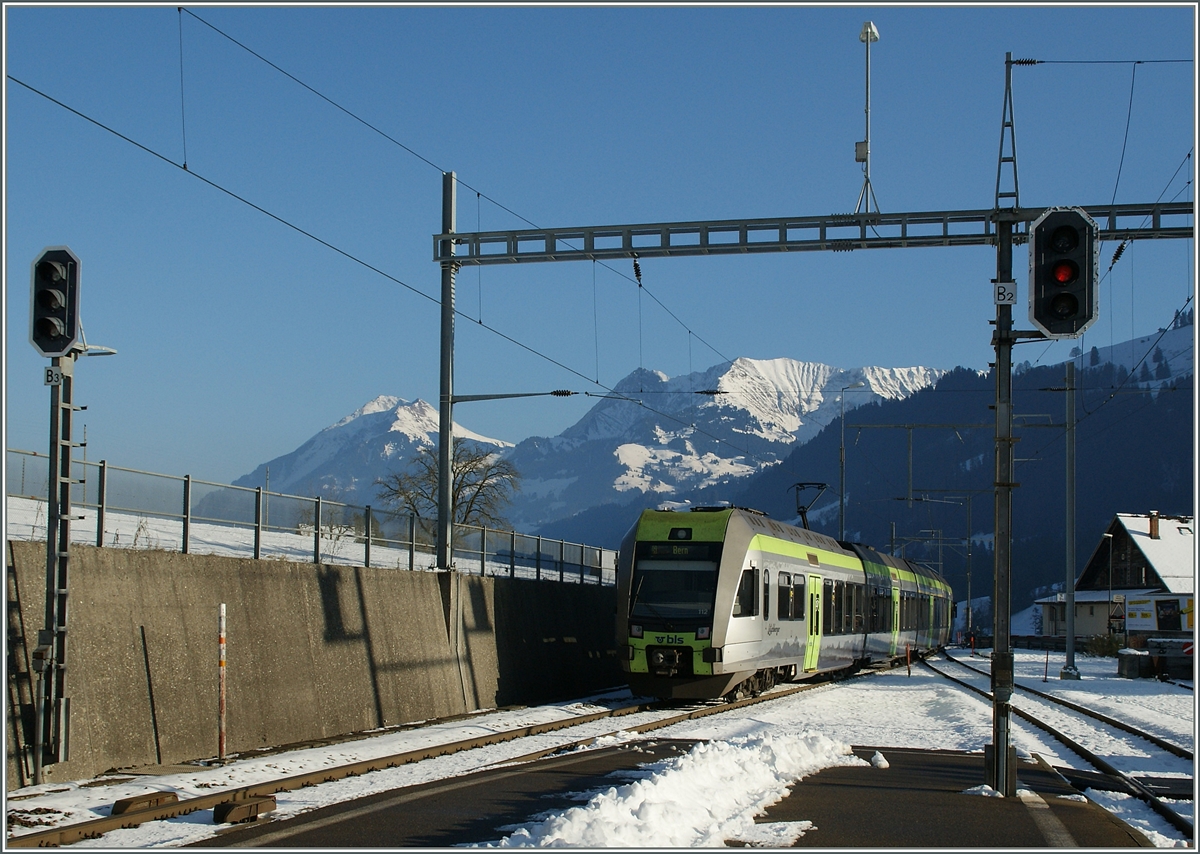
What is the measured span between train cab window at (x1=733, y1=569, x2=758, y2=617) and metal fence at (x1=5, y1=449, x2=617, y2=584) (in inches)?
218

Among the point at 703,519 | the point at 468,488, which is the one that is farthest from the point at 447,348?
the point at 468,488

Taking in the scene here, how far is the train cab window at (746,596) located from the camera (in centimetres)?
2339

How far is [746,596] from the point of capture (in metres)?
23.7

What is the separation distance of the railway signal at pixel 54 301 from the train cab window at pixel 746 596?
13.8m

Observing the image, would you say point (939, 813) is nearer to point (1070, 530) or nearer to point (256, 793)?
point (256, 793)

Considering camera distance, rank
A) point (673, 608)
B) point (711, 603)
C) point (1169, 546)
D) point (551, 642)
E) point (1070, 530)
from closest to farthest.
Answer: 1. point (711, 603)
2. point (673, 608)
3. point (551, 642)
4. point (1070, 530)
5. point (1169, 546)

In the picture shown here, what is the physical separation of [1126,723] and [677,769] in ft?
45.7

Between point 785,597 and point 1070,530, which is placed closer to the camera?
point 785,597

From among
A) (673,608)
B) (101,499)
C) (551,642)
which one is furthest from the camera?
(551,642)

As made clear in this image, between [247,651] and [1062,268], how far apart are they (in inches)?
430

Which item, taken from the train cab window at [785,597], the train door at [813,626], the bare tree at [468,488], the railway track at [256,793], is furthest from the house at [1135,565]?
the railway track at [256,793]

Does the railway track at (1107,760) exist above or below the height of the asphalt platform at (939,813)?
below

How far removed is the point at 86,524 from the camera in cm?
1594

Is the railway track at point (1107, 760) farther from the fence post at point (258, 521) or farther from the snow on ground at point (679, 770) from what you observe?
the fence post at point (258, 521)
